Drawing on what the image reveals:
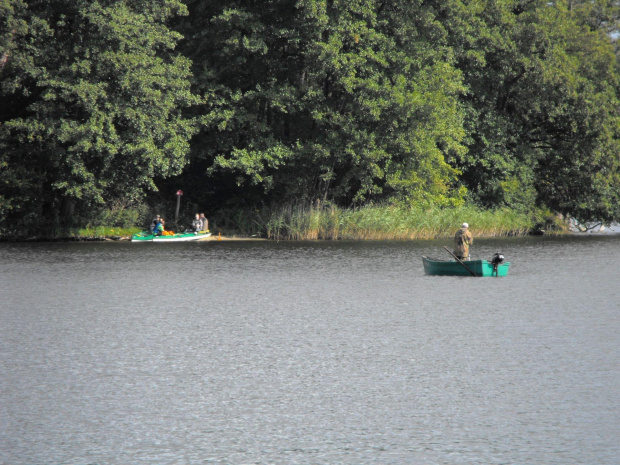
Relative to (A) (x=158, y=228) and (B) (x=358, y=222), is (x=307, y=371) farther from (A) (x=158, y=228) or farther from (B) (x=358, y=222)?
(B) (x=358, y=222)

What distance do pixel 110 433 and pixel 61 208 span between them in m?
38.6

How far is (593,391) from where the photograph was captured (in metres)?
10.7

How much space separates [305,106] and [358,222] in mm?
7143

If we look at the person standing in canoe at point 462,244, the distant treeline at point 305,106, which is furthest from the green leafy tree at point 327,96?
the person standing in canoe at point 462,244

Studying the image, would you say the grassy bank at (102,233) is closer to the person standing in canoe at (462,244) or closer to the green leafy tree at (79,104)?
the green leafy tree at (79,104)

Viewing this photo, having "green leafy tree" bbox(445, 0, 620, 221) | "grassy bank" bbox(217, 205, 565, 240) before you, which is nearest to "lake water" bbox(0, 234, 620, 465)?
"grassy bank" bbox(217, 205, 565, 240)

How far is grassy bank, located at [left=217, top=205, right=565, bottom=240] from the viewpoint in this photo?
47.6m

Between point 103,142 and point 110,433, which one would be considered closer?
point 110,433

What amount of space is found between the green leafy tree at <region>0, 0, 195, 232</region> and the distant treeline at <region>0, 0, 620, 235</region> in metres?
0.11

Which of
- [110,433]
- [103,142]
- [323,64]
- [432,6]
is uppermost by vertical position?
[432,6]

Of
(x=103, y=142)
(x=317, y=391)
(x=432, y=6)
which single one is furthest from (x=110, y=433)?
(x=432, y=6)

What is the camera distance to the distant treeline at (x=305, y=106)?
41406 mm

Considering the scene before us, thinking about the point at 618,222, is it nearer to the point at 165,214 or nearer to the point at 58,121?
the point at 165,214

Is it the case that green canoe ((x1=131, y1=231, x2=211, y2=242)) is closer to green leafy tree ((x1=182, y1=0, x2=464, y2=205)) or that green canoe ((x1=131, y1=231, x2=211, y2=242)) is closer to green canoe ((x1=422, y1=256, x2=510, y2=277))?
green leafy tree ((x1=182, y1=0, x2=464, y2=205))
